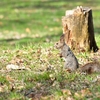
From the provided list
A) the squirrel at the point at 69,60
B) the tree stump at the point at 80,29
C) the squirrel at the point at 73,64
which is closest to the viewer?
the squirrel at the point at 73,64

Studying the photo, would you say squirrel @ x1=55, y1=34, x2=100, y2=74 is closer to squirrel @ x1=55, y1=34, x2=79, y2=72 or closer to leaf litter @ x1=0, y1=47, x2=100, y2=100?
squirrel @ x1=55, y1=34, x2=79, y2=72

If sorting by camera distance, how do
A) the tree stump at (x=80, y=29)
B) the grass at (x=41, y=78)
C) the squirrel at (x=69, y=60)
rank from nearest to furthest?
the grass at (x=41, y=78) → the squirrel at (x=69, y=60) → the tree stump at (x=80, y=29)

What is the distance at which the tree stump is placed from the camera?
844cm

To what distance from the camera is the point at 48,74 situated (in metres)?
6.91

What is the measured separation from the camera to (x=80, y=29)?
333 inches

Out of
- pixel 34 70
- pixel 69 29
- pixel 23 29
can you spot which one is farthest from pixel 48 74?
pixel 23 29

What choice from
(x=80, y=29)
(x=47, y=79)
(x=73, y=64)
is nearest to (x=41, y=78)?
(x=47, y=79)

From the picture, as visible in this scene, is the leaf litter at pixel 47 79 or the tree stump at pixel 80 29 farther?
the tree stump at pixel 80 29

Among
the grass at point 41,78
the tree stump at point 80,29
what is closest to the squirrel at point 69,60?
the grass at point 41,78

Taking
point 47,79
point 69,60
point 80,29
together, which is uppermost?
point 80,29

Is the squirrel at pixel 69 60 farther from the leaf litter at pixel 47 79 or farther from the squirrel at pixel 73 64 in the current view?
the leaf litter at pixel 47 79

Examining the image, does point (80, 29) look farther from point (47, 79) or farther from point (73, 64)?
point (47, 79)

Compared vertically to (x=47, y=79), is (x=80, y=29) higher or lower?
higher

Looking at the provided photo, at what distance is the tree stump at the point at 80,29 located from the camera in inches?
332
